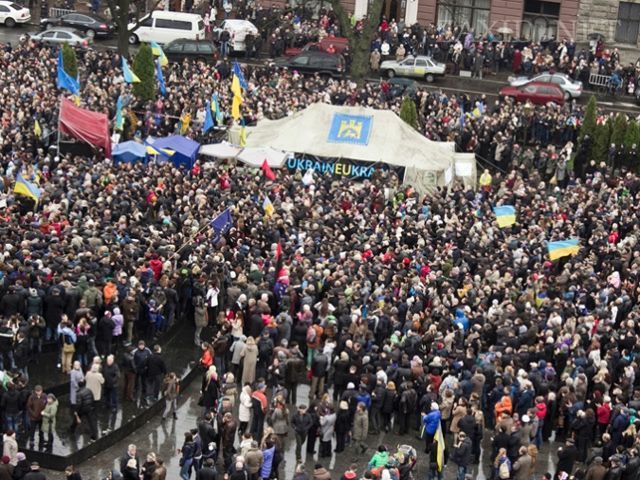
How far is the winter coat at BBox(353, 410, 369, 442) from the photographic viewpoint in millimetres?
26219

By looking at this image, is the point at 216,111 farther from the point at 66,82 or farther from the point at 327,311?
the point at 327,311

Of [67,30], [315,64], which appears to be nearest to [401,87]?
[315,64]

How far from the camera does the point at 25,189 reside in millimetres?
34469

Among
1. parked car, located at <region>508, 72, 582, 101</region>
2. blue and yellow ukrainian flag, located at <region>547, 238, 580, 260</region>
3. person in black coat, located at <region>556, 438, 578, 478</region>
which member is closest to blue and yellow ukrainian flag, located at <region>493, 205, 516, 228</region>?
blue and yellow ukrainian flag, located at <region>547, 238, 580, 260</region>

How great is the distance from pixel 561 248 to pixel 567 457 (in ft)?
30.3

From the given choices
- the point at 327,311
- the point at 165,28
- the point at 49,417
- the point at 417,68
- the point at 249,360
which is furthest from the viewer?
the point at 165,28

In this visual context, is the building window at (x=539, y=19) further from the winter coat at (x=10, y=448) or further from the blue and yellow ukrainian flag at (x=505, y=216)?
the winter coat at (x=10, y=448)

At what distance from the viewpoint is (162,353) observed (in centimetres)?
2948

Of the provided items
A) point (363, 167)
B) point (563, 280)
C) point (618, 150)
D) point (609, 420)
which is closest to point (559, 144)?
point (618, 150)

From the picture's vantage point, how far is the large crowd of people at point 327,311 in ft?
84.8

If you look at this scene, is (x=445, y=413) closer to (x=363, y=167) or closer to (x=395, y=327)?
(x=395, y=327)

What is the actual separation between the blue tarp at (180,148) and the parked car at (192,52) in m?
13.2

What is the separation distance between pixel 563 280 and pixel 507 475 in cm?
919

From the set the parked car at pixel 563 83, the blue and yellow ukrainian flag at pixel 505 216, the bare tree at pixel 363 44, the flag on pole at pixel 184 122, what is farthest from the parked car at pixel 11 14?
the blue and yellow ukrainian flag at pixel 505 216
